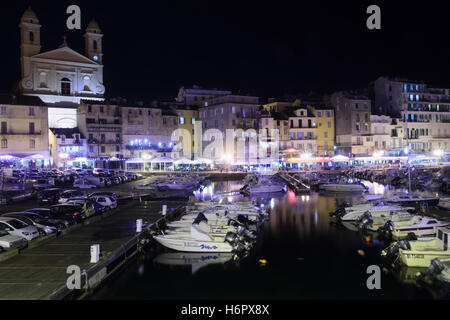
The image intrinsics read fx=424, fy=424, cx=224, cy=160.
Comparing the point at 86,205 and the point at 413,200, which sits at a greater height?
the point at 86,205

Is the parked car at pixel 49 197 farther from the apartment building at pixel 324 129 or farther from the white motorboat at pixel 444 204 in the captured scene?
the apartment building at pixel 324 129

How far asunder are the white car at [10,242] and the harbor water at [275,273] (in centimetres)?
458

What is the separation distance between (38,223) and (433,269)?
64.0 ft

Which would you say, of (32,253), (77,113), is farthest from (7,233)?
(77,113)

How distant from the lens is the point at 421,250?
1997 centimetres

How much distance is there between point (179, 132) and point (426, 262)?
69.5m

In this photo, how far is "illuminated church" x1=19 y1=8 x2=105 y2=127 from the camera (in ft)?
257

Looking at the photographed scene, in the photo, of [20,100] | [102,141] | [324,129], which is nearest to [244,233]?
[102,141]

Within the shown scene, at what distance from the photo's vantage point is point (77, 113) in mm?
78812

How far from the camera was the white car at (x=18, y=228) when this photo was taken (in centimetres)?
1966

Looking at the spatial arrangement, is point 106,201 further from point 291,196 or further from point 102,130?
point 102,130

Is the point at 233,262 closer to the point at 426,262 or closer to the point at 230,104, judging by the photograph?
the point at 426,262

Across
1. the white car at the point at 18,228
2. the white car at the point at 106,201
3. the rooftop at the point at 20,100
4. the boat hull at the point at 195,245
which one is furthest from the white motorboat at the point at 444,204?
the rooftop at the point at 20,100
